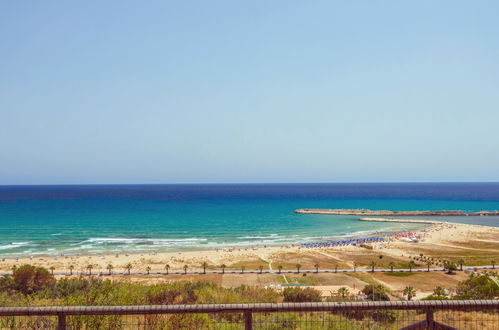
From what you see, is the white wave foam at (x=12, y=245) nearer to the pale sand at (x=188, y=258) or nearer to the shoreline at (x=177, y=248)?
the shoreline at (x=177, y=248)

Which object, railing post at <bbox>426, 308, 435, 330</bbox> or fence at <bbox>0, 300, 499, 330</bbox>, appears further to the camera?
railing post at <bbox>426, 308, 435, 330</bbox>

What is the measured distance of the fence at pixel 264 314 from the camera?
3.57 m

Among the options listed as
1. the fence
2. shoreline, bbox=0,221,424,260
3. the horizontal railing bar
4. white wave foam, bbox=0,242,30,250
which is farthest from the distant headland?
the horizontal railing bar

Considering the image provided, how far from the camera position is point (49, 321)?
15.1 ft

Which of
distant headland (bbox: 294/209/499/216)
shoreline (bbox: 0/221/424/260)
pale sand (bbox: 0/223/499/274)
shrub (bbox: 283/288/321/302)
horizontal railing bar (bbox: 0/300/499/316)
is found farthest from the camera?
distant headland (bbox: 294/209/499/216)

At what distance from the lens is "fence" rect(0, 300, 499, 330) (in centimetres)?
357

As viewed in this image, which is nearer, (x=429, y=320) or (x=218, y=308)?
(x=218, y=308)

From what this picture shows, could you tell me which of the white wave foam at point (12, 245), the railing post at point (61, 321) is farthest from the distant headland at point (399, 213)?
the railing post at point (61, 321)

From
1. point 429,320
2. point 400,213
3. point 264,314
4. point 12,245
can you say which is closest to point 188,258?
point 12,245

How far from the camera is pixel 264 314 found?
4.61 metres

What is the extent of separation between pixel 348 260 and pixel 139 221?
47.9 m

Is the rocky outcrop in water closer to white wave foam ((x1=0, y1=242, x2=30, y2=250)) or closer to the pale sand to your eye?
the pale sand

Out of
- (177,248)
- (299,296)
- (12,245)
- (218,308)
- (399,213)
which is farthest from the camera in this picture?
(399,213)

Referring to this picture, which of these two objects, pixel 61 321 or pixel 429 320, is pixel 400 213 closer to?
pixel 429 320
